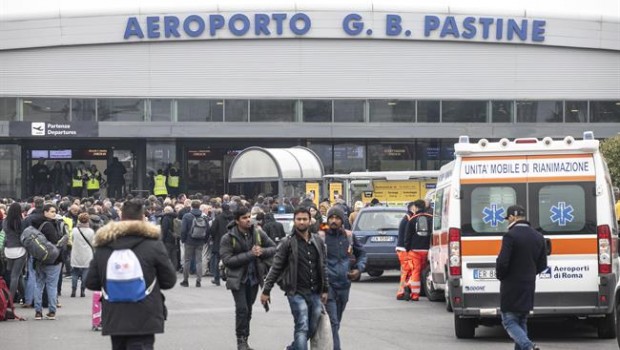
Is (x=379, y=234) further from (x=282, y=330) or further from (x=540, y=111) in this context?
(x=540, y=111)

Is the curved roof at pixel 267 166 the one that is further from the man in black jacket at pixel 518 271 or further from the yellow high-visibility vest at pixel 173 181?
the man in black jacket at pixel 518 271

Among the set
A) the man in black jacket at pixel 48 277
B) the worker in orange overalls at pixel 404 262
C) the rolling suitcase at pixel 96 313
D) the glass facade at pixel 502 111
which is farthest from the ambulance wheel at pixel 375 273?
the glass facade at pixel 502 111

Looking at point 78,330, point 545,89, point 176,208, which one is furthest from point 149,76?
point 78,330

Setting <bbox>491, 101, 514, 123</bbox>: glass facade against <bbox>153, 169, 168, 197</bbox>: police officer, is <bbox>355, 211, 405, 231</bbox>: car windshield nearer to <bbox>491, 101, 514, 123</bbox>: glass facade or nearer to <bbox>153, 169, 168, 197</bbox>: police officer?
<bbox>153, 169, 168, 197</bbox>: police officer

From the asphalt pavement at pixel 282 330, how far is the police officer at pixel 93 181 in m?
30.9

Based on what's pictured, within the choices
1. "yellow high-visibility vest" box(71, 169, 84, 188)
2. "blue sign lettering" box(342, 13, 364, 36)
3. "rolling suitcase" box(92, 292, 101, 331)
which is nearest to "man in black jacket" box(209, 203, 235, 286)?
"rolling suitcase" box(92, 292, 101, 331)

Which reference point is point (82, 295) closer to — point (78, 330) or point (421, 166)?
point (78, 330)

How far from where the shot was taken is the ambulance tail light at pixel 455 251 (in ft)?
50.9

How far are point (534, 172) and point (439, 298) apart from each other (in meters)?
7.01

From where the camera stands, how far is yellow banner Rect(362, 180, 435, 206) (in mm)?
38656

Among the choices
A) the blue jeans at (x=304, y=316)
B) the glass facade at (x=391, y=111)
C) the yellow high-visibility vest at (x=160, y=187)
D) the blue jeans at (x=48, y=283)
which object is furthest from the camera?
the glass facade at (x=391, y=111)

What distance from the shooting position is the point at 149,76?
180 ft

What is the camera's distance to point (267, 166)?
133 ft

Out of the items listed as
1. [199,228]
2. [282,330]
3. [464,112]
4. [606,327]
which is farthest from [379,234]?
[464,112]
